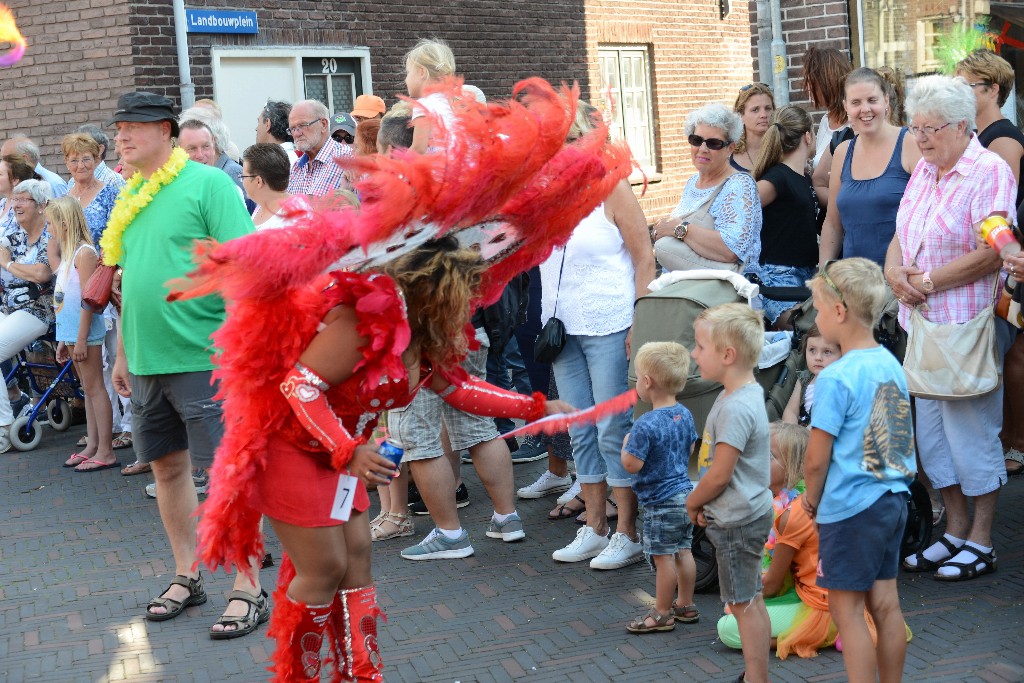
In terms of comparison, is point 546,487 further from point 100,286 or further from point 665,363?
point 100,286

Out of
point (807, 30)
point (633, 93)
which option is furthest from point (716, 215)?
point (633, 93)

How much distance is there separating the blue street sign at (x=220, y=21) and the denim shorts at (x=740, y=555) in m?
10.7

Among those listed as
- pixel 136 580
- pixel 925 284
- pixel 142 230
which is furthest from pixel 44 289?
pixel 925 284

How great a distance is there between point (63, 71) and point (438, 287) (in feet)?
36.2

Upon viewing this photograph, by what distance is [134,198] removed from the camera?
5.29 meters

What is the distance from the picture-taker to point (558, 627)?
519 centimetres

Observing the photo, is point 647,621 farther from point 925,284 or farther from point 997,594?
point 925,284

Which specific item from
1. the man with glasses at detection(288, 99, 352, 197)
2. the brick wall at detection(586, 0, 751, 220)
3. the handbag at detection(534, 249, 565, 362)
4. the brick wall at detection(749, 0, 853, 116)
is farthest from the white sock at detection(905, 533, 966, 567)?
the brick wall at detection(586, 0, 751, 220)

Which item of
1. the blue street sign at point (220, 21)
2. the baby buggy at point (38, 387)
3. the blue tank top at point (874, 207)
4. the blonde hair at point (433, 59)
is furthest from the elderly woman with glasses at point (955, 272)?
the blue street sign at point (220, 21)

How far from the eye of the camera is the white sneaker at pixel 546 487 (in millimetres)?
7340

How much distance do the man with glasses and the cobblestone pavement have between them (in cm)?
286

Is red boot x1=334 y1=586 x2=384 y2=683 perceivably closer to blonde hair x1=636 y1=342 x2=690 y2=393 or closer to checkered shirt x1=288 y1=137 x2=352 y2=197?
blonde hair x1=636 y1=342 x2=690 y2=393

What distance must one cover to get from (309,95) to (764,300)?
9870 mm

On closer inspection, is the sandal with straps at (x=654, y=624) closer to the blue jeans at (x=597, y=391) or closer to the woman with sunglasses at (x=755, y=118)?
the blue jeans at (x=597, y=391)
